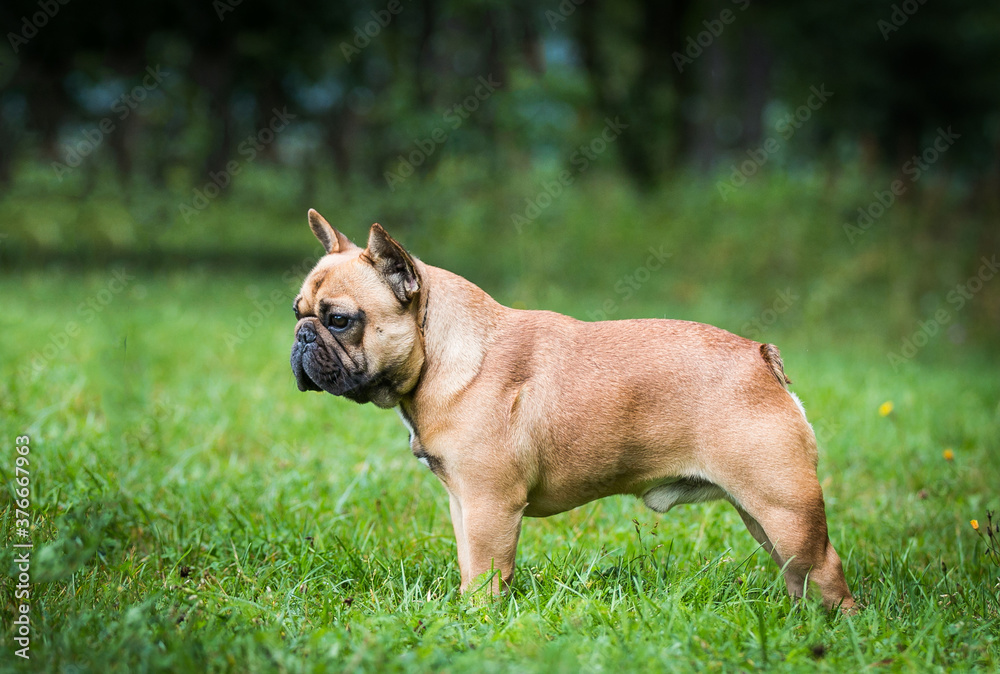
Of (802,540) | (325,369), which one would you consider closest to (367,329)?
(325,369)

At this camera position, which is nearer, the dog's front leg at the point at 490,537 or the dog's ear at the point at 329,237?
the dog's front leg at the point at 490,537

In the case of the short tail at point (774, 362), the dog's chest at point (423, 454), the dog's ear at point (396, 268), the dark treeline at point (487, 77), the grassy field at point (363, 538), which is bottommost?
the grassy field at point (363, 538)

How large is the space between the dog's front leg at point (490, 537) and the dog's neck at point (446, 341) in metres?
0.43

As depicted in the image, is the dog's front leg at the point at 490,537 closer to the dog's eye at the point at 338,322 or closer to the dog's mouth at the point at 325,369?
the dog's mouth at the point at 325,369

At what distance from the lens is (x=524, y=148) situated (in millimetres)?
14391

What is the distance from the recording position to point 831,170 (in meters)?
13.9

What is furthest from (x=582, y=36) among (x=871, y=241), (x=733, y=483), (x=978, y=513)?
(x=733, y=483)

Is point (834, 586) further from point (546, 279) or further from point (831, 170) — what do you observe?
point (831, 170)

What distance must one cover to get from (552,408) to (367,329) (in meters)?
Result: 0.83

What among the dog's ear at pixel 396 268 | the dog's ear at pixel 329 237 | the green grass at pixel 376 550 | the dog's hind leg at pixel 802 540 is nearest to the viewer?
the green grass at pixel 376 550

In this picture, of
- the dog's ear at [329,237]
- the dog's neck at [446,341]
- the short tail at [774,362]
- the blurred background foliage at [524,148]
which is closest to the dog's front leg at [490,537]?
the dog's neck at [446,341]

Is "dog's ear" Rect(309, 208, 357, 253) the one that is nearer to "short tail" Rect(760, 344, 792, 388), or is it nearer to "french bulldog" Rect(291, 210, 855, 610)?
"french bulldog" Rect(291, 210, 855, 610)

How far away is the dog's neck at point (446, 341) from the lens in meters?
3.46

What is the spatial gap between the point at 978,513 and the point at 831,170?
10129 mm
